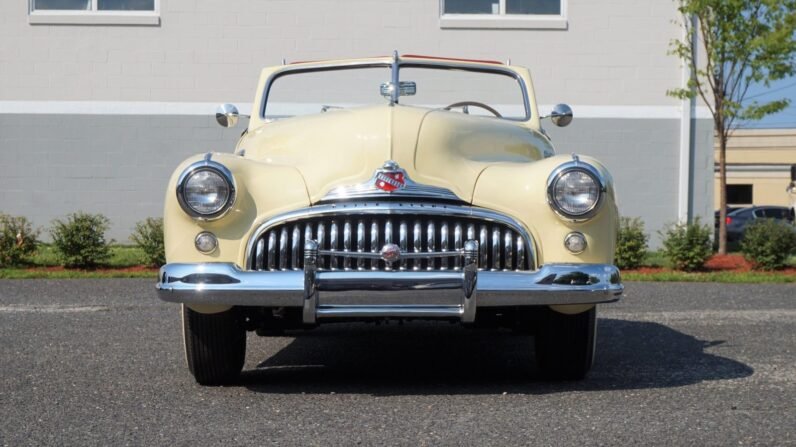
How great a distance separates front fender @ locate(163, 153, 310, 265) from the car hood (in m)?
0.11

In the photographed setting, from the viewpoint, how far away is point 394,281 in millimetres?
4492

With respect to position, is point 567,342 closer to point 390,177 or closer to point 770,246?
point 390,177

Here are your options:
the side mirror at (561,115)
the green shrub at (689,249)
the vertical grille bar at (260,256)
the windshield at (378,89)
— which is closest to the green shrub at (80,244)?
the windshield at (378,89)

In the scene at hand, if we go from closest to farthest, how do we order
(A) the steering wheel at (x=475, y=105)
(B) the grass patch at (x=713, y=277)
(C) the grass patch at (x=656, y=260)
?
(A) the steering wheel at (x=475, y=105), (B) the grass patch at (x=713, y=277), (C) the grass patch at (x=656, y=260)

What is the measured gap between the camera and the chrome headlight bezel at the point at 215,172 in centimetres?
471

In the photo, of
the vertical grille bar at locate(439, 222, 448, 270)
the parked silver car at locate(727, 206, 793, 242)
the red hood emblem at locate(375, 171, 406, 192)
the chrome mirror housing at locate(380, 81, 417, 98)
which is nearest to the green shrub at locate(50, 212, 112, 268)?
the chrome mirror housing at locate(380, 81, 417, 98)

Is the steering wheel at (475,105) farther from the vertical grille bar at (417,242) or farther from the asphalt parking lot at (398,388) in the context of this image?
the vertical grille bar at (417,242)

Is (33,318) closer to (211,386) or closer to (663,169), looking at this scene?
(211,386)

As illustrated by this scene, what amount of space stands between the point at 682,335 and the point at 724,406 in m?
2.67

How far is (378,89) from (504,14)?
29.2 feet

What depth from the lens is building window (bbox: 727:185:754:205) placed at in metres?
46.8

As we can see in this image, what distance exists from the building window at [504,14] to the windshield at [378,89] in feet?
26.7

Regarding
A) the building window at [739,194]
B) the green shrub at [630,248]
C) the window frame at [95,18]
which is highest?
the window frame at [95,18]

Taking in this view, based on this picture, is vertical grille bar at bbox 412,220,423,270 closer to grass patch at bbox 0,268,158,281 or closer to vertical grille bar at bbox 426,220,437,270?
vertical grille bar at bbox 426,220,437,270
